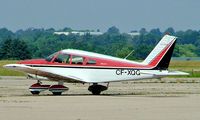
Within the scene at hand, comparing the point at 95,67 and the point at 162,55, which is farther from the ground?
the point at 162,55

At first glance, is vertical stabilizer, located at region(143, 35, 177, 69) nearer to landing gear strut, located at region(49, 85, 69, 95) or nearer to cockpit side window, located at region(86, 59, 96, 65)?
cockpit side window, located at region(86, 59, 96, 65)

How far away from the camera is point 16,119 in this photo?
956 inches

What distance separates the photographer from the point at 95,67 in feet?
120

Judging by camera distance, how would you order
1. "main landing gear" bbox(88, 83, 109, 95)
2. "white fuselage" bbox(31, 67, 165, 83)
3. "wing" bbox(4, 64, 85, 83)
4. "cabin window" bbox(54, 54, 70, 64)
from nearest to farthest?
"white fuselage" bbox(31, 67, 165, 83) → "wing" bbox(4, 64, 85, 83) → "cabin window" bbox(54, 54, 70, 64) → "main landing gear" bbox(88, 83, 109, 95)

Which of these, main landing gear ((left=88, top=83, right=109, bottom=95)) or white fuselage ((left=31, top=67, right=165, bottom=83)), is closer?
white fuselage ((left=31, top=67, right=165, bottom=83))

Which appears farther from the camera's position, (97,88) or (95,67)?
(97,88)

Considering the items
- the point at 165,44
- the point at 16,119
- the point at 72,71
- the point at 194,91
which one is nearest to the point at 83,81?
the point at 72,71

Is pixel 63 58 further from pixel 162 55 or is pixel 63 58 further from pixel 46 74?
pixel 162 55

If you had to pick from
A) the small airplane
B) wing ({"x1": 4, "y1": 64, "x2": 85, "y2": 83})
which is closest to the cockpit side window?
the small airplane

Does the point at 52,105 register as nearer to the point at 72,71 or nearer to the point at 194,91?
the point at 72,71

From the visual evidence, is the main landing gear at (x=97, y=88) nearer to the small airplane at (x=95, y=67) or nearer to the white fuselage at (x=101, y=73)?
the small airplane at (x=95, y=67)

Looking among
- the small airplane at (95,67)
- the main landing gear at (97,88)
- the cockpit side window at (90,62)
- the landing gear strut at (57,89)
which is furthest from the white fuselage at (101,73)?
the main landing gear at (97,88)

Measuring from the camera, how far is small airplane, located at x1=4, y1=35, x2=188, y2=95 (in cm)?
3600

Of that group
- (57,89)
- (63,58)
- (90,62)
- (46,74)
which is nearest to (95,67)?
(90,62)
